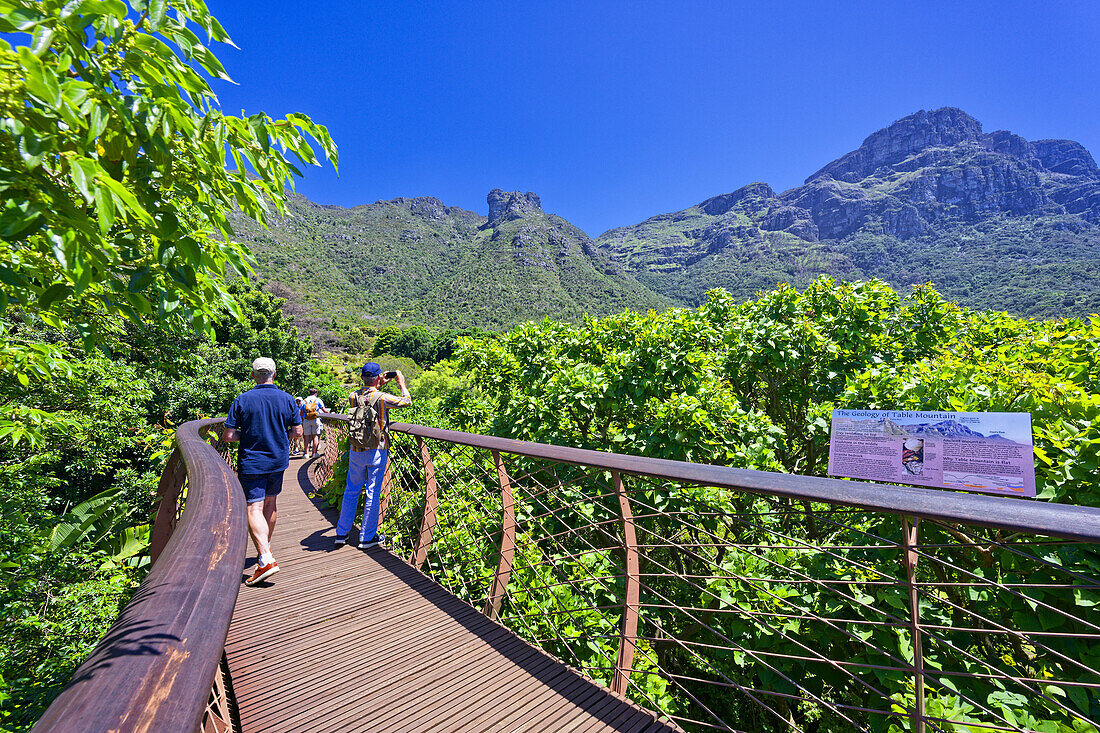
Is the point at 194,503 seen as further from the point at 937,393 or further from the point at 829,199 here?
the point at 829,199

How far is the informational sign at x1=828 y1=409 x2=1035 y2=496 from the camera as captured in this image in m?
1.49

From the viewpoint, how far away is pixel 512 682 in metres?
2.18

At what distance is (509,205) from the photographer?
566 ft

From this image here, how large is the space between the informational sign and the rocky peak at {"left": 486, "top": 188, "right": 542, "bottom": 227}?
167675 mm

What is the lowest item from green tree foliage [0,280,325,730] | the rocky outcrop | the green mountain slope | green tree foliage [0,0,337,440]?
green tree foliage [0,280,325,730]

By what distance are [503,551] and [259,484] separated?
7.95 feet

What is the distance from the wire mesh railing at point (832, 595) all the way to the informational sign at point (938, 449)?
0.21 metres

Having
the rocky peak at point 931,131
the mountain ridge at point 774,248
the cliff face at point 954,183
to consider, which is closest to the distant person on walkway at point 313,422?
the mountain ridge at point 774,248

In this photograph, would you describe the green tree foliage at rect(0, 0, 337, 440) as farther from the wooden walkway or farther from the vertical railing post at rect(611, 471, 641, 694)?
the vertical railing post at rect(611, 471, 641, 694)

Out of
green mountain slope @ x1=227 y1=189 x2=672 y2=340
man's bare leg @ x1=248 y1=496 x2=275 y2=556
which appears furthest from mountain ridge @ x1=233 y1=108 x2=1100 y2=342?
man's bare leg @ x1=248 y1=496 x2=275 y2=556

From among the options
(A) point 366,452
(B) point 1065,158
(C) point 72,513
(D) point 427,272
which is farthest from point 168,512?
(B) point 1065,158

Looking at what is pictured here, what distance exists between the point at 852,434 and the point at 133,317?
312cm

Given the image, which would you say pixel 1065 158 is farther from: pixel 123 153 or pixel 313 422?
pixel 123 153

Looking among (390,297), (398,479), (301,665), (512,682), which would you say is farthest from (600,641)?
(390,297)
